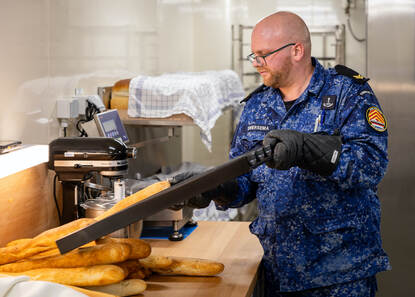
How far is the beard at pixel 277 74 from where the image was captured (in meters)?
2.16

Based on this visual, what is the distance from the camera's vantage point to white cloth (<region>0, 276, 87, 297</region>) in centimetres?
130

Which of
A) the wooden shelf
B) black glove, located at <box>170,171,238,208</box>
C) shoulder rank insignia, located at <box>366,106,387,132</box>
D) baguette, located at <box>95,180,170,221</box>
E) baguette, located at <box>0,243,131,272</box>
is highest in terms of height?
shoulder rank insignia, located at <box>366,106,387,132</box>

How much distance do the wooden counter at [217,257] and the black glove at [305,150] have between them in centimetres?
39

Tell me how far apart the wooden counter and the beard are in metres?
0.60

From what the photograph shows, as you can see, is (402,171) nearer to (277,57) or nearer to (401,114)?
(401,114)

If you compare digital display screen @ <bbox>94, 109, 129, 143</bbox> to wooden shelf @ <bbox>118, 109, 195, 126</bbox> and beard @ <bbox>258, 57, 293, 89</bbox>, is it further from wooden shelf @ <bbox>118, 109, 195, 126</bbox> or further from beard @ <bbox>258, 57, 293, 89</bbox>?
beard @ <bbox>258, 57, 293, 89</bbox>

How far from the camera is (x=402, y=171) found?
3451mm

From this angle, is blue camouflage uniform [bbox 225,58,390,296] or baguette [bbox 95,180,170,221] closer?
baguette [bbox 95,180,170,221]

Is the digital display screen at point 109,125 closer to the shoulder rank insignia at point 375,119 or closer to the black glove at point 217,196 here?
the black glove at point 217,196

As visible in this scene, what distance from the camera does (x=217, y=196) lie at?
2.06 meters

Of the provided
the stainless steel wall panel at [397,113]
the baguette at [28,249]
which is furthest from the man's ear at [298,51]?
the stainless steel wall panel at [397,113]

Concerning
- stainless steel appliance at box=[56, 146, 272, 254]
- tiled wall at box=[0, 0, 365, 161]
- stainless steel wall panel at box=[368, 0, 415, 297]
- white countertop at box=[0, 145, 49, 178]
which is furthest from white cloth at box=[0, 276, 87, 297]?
stainless steel wall panel at box=[368, 0, 415, 297]

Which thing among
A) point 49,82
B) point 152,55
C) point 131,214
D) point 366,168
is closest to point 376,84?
point 152,55

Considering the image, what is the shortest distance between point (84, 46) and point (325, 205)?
1.37 metres
